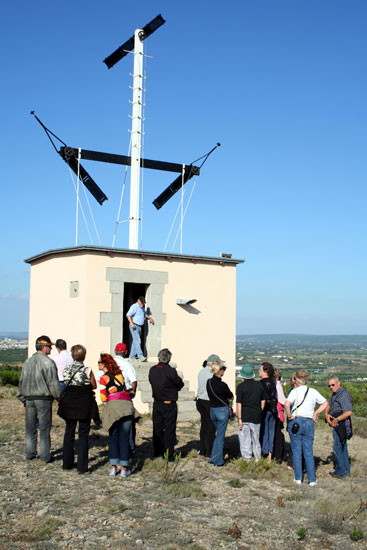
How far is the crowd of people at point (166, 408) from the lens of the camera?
6848mm

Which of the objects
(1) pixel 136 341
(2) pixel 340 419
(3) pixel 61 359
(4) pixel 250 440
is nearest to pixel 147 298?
(1) pixel 136 341

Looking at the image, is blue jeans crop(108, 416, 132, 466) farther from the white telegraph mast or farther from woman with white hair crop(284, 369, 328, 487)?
the white telegraph mast

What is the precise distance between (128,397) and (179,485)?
1244 millimetres

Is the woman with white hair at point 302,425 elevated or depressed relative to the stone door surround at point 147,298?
depressed

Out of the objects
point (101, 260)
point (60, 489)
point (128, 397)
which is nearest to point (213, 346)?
point (101, 260)

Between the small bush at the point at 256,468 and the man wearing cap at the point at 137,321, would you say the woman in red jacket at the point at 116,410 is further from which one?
the man wearing cap at the point at 137,321

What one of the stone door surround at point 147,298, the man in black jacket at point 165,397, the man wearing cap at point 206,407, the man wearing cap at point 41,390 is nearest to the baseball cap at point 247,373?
the man wearing cap at point 206,407

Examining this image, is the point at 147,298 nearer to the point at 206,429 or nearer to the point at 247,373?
the point at 206,429

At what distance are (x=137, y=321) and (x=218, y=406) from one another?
458cm

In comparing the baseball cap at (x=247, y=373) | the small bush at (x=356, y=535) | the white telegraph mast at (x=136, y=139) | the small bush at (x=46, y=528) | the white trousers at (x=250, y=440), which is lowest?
the small bush at (x=356, y=535)

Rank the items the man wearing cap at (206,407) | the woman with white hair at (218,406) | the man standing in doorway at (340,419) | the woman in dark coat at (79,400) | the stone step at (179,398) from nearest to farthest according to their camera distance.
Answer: the woman in dark coat at (79,400)
the man standing in doorway at (340,419)
the woman with white hair at (218,406)
the man wearing cap at (206,407)
the stone step at (179,398)

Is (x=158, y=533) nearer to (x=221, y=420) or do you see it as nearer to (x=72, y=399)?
(x=72, y=399)

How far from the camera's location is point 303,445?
714 centimetres

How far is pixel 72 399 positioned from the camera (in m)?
6.77
